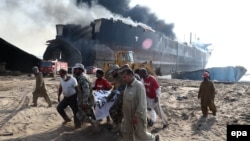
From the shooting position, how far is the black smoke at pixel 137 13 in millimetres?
47156

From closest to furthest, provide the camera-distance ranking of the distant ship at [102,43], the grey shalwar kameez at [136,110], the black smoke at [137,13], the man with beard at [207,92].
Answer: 1. the grey shalwar kameez at [136,110]
2. the man with beard at [207,92]
3. the distant ship at [102,43]
4. the black smoke at [137,13]

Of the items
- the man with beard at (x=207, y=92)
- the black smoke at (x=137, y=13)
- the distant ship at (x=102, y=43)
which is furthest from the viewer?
the black smoke at (x=137, y=13)

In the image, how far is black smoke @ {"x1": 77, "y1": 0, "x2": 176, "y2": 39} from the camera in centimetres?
4716

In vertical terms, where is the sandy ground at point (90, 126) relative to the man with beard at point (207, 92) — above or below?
below

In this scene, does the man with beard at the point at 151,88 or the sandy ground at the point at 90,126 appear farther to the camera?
the man with beard at the point at 151,88

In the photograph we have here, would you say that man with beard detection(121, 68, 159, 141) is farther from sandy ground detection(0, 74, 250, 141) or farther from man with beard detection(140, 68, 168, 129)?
man with beard detection(140, 68, 168, 129)

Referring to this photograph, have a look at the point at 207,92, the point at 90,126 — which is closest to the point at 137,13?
the point at 207,92

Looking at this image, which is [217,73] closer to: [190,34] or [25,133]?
[25,133]

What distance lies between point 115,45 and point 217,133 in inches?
1043

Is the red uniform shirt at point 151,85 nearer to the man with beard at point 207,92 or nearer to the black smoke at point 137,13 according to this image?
the man with beard at point 207,92

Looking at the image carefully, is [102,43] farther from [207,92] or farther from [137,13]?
[207,92]

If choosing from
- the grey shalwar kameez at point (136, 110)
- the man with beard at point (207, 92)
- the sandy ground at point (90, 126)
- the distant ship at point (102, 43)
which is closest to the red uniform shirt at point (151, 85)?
the sandy ground at point (90, 126)

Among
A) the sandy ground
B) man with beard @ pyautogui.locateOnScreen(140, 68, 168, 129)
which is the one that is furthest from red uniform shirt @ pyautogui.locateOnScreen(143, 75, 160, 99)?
the sandy ground

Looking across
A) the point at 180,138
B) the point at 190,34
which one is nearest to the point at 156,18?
the point at 190,34
